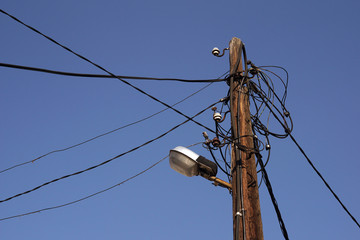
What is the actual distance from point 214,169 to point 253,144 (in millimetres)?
652

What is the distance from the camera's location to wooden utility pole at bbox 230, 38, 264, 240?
4.28 metres

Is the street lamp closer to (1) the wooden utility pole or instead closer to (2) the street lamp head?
(2) the street lamp head

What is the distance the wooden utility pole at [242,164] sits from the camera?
4277 millimetres

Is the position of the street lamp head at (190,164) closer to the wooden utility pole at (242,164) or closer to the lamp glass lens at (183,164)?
the lamp glass lens at (183,164)

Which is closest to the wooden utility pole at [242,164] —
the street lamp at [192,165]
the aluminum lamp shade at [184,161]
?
the street lamp at [192,165]

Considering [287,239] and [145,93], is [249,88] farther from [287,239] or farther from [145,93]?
[287,239]

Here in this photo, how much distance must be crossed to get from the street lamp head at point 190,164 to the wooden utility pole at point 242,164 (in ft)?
0.97

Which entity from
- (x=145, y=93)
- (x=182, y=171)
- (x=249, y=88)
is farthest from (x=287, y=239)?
(x=145, y=93)

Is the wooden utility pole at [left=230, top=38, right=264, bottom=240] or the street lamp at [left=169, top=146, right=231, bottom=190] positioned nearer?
the wooden utility pole at [left=230, top=38, right=264, bottom=240]

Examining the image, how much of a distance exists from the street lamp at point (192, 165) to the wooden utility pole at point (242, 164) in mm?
255

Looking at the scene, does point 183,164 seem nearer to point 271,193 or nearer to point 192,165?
point 192,165

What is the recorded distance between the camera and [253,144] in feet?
17.1

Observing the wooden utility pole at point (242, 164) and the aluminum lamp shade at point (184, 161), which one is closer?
the wooden utility pole at point (242, 164)

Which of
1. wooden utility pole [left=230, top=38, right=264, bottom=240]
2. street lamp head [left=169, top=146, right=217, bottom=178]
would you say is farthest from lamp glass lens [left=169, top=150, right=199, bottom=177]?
wooden utility pole [left=230, top=38, right=264, bottom=240]
